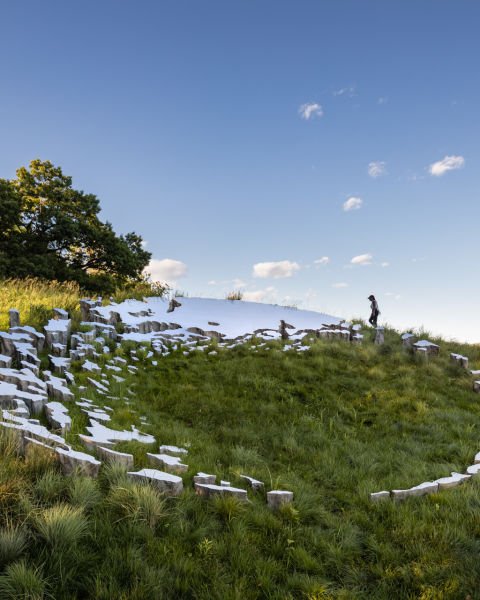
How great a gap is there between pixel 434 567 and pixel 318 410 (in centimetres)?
564

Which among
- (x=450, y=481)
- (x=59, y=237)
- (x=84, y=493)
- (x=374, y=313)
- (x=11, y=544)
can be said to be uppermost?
(x=59, y=237)

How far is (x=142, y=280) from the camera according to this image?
1226 inches

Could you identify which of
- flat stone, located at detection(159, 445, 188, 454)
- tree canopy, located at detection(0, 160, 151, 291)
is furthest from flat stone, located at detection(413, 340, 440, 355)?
tree canopy, located at detection(0, 160, 151, 291)

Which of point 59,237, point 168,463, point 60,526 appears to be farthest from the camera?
point 59,237

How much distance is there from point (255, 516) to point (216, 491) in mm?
516

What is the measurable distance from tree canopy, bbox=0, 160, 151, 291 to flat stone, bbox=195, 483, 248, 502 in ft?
76.4

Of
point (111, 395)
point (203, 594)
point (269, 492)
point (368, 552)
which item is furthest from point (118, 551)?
point (111, 395)

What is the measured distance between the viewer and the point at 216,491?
14.8 feet

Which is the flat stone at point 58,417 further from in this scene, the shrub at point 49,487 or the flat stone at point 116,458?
the shrub at point 49,487

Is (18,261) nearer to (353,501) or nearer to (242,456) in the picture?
(242,456)

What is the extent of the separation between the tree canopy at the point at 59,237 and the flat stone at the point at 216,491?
23.3 metres

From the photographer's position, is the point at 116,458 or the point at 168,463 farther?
the point at 168,463

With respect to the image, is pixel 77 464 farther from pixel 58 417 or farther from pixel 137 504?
pixel 58 417

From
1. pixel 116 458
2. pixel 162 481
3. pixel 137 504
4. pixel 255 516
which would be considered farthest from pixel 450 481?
pixel 116 458
